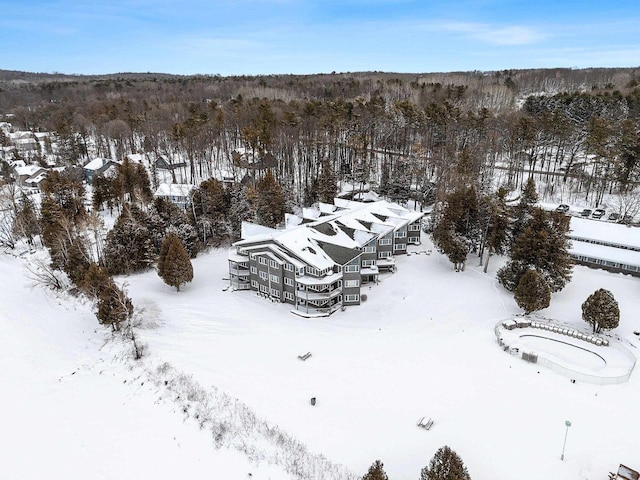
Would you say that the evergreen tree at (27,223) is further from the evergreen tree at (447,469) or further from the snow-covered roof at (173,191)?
the evergreen tree at (447,469)

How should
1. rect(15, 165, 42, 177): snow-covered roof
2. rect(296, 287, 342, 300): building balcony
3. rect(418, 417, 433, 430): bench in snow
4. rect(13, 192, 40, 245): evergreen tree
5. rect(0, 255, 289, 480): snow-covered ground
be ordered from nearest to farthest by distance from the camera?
1. rect(0, 255, 289, 480): snow-covered ground
2. rect(418, 417, 433, 430): bench in snow
3. rect(296, 287, 342, 300): building balcony
4. rect(13, 192, 40, 245): evergreen tree
5. rect(15, 165, 42, 177): snow-covered roof

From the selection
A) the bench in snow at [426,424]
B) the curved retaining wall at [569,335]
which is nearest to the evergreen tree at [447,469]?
the bench in snow at [426,424]

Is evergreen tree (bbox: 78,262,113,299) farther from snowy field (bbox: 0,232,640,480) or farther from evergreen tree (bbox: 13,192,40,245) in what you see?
evergreen tree (bbox: 13,192,40,245)

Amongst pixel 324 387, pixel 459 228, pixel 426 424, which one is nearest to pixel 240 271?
pixel 324 387

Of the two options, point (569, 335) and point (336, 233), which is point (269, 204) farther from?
point (569, 335)

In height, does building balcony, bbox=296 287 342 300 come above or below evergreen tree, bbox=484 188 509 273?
below

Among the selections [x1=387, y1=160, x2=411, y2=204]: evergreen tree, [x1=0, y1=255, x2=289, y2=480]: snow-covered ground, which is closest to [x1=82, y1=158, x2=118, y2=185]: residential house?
[x1=0, y1=255, x2=289, y2=480]: snow-covered ground
